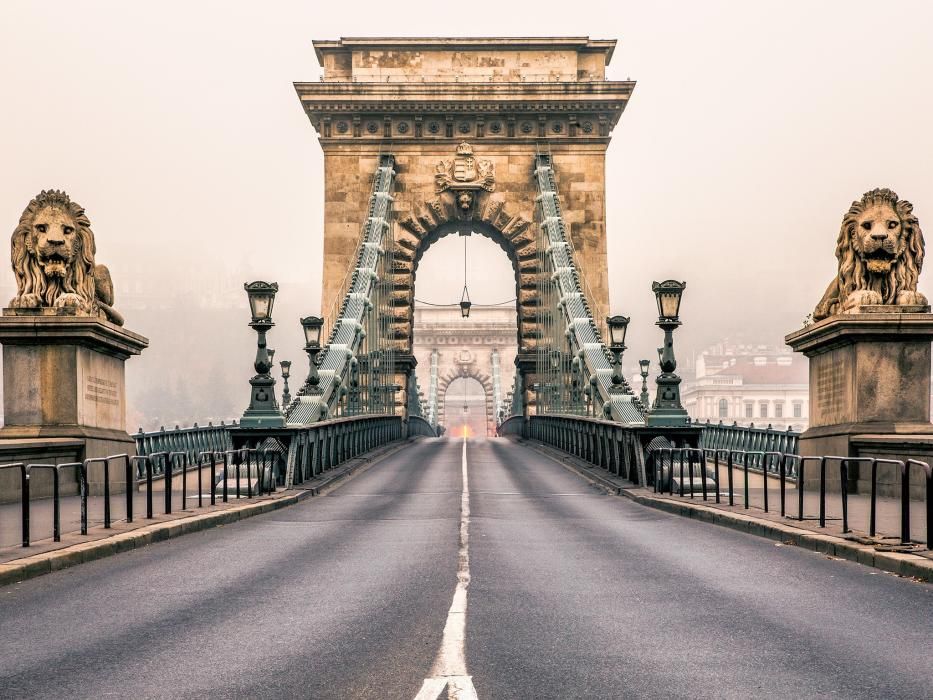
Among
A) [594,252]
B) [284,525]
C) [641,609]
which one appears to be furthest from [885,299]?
[594,252]

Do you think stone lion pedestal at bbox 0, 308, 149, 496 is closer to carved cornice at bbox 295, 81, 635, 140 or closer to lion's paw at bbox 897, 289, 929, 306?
lion's paw at bbox 897, 289, 929, 306

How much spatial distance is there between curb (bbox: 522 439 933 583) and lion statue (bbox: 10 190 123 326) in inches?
374

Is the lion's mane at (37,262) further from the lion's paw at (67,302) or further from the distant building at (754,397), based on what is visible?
the distant building at (754,397)

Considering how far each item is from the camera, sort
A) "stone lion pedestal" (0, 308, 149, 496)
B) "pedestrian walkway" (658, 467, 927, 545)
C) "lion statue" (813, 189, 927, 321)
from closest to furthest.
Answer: "pedestrian walkway" (658, 467, 927, 545), "stone lion pedestal" (0, 308, 149, 496), "lion statue" (813, 189, 927, 321)

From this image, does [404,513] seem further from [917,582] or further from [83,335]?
[917,582]

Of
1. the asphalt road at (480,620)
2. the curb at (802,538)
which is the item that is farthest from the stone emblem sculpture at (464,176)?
the asphalt road at (480,620)

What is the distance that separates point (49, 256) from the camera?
17797mm

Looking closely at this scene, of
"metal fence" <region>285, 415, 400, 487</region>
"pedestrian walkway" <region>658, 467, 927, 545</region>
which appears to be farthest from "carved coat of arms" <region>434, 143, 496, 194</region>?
"pedestrian walkway" <region>658, 467, 927, 545</region>

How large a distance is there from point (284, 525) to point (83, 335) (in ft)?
15.9

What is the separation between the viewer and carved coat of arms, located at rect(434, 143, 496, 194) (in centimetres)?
4825

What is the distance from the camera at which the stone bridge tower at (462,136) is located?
4828 cm

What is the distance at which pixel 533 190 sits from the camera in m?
48.8

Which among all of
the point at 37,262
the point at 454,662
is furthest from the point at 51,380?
the point at 454,662

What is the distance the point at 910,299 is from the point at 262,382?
35.3 ft
